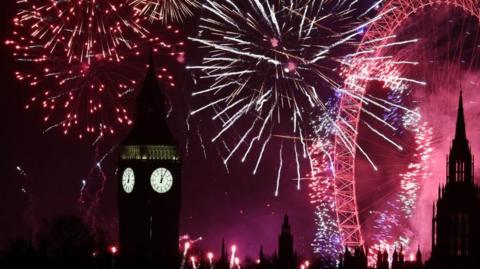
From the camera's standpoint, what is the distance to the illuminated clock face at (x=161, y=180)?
5207 inches

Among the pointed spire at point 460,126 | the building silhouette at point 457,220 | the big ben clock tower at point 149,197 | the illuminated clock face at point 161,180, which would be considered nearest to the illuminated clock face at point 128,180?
the big ben clock tower at point 149,197

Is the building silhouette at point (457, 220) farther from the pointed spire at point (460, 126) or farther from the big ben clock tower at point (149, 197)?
the big ben clock tower at point (149, 197)

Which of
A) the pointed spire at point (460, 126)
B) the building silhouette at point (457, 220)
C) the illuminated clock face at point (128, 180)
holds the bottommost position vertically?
the building silhouette at point (457, 220)

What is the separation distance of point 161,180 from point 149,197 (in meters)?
2.46

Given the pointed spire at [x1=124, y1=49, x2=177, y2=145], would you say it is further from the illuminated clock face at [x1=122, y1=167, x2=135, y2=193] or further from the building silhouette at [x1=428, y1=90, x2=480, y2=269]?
the building silhouette at [x1=428, y1=90, x2=480, y2=269]

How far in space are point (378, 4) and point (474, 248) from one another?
81.4 ft

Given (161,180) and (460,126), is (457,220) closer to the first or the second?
(460,126)

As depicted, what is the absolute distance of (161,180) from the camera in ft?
436

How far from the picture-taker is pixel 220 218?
6900 inches

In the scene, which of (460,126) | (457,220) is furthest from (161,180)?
(460,126)

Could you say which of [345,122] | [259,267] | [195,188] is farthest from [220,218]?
[345,122]

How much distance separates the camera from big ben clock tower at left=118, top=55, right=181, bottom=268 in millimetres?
131375

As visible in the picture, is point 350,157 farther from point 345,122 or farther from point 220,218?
point 220,218

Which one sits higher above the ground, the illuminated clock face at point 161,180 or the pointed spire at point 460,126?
the pointed spire at point 460,126
